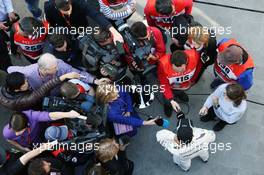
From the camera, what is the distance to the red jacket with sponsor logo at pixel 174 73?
4434mm

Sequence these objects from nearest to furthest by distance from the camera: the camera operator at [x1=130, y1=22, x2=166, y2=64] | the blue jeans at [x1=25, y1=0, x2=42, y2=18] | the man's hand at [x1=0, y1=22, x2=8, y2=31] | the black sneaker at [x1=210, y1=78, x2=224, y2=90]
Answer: the camera operator at [x1=130, y1=22, x2=166, y2=64]
the man's hand at [x1=0, y1=22, x2=8, y2=31]
the black sneaker at [x1=210, y1=78, x2=224, y2=90]
the blue jeans at [x1=25, y1=0, x2=42, y2=18]

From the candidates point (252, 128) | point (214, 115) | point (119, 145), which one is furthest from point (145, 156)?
point (252, 128)

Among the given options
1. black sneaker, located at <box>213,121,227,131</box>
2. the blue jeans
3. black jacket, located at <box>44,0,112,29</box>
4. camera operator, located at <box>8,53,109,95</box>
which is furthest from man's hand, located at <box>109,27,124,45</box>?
the blue jeans

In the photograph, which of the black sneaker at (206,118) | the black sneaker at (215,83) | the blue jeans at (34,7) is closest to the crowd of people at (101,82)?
the black sneaker at (206,118)

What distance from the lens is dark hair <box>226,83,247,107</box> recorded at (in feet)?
13.2

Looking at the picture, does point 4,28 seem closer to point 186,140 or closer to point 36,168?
point 36,168

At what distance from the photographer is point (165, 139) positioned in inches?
Result: 164

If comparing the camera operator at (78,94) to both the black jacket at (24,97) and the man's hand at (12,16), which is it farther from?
the man's hand at (12,16)

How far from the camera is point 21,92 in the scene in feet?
13.6

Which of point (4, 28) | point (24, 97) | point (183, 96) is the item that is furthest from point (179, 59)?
point (4, 28)

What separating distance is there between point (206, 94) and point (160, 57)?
1.09m

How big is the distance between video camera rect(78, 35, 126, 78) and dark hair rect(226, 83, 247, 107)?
4.29ft

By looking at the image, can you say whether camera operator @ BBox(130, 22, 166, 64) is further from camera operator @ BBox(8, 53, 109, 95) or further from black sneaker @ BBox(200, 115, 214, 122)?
black sneaker @ BBox(200, 115, 214, 122)

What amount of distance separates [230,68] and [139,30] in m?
1.15
